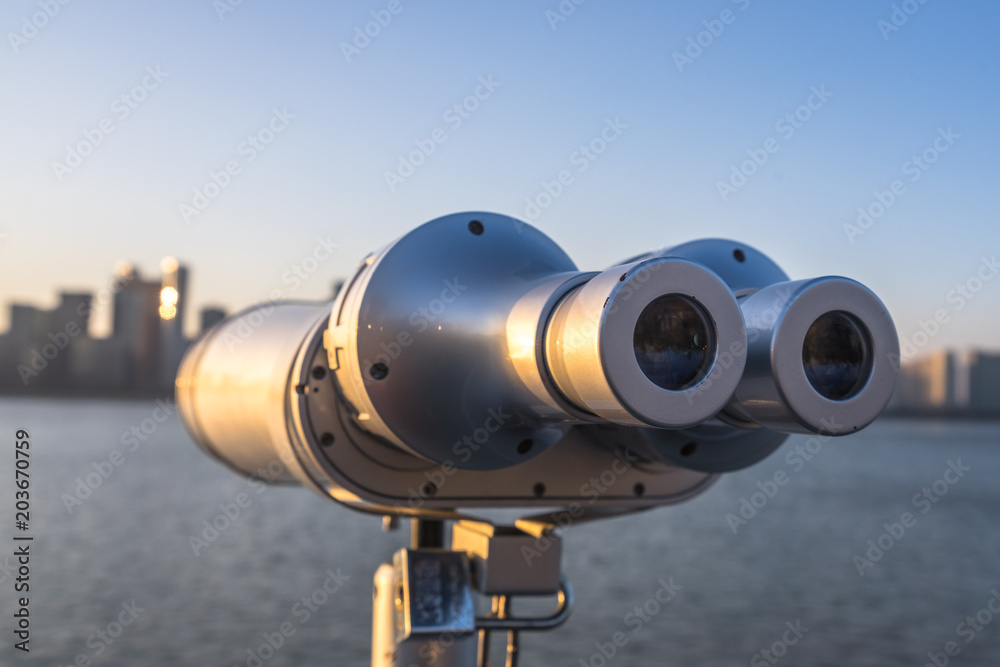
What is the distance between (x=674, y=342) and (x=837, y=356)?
0.23m

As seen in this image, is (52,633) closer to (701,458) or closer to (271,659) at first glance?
(271,659)

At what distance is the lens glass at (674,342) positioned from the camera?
3.72 ft

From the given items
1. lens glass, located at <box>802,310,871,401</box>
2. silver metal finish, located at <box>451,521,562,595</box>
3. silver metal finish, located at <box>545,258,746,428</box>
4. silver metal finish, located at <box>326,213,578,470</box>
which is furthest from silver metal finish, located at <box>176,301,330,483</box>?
lens glass, located at <box>802,310,871,401</box>

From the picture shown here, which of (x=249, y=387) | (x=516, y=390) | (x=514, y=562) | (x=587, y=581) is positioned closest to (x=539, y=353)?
(x=516, y=390)

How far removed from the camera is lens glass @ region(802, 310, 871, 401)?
1201mm

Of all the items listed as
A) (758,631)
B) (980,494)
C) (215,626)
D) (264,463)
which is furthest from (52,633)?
(980,494)

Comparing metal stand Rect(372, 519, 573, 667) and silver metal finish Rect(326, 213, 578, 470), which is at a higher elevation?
silver metal finish Rect(326, 213, 578, 470)

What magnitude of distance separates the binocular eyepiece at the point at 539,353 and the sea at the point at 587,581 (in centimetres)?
472

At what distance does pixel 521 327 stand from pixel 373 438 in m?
0.50

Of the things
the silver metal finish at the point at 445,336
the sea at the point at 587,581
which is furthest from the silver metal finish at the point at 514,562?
the sea at the point at 587,581

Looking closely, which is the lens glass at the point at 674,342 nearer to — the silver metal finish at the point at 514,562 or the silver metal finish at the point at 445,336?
the silver metal finish at the point at 445,336

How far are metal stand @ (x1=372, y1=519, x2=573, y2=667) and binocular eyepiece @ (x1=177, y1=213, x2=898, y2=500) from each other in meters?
0.25

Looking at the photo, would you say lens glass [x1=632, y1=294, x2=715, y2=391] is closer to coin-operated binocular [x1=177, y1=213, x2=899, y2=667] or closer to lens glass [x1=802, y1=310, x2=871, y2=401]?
coin-operated binocular [x1=177, y1=213, x2=899, y2=667]

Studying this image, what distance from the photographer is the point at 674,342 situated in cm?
114
